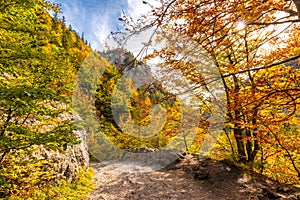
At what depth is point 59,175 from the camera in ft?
18.3

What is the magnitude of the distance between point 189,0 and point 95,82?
80.6 feet

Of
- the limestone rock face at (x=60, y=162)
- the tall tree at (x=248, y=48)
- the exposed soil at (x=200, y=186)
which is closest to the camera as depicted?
the tall tree at (x=248, y=48)

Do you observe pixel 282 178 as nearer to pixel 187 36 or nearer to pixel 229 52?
pixel 229 52

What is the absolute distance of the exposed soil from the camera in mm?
5454

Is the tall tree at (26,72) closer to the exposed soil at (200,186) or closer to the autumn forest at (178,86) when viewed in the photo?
the autumn forest at (178,86)

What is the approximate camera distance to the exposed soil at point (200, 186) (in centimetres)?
545

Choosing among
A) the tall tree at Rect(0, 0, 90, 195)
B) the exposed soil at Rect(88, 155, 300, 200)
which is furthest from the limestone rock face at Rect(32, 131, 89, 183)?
the tall tree at Rect(0, 0, 90, 195)

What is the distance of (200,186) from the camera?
6508mm

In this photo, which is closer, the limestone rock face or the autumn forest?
the autumn forest

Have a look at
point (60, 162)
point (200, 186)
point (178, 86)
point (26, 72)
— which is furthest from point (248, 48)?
point (60, 162)

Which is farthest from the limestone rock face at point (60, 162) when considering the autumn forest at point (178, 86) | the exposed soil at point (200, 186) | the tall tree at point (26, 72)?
the tall tree at point (26, 72)

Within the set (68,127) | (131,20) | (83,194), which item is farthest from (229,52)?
(83,194)

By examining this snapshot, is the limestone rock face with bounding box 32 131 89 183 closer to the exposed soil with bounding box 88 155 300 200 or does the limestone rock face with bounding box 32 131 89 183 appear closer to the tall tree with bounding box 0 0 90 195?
the exposed soil with bounding box 88 155 300 200

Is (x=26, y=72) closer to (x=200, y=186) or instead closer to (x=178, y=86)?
(x=178, y=86)
